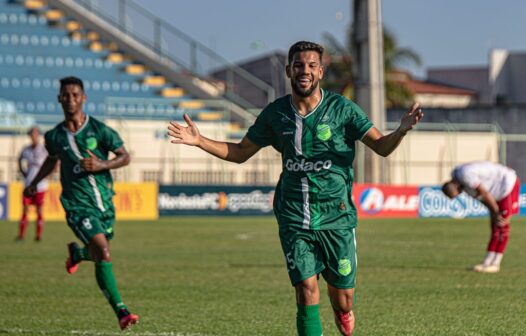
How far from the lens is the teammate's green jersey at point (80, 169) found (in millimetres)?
10148

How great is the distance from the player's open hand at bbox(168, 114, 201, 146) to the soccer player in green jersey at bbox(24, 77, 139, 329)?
2.37m

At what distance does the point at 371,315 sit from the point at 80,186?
10.1 feet

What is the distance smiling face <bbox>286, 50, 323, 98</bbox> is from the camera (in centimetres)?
741

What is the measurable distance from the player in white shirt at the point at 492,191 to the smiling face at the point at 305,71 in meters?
7.78

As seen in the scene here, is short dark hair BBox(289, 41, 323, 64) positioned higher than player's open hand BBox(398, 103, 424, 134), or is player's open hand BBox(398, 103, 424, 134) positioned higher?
short dark hair BBox(289, 41, 323, 64)

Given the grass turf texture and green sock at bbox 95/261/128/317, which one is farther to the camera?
the grass turf texture

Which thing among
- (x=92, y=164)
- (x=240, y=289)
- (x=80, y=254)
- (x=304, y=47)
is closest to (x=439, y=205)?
(x=240, y=289)

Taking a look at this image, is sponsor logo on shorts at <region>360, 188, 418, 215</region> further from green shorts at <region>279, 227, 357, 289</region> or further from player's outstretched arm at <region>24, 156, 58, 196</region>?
green shorts at <region>279, 227, 357, 289</region>

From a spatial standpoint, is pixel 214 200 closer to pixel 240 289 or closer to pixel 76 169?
pixel 240 289

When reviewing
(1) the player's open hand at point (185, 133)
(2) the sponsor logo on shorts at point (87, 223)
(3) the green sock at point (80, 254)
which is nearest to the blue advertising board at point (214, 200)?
(3) the green sock at point (80, 254)

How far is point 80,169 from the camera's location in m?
10.1

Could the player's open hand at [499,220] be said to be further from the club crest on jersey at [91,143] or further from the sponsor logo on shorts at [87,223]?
the sponsor logo on shorts at [87,223]

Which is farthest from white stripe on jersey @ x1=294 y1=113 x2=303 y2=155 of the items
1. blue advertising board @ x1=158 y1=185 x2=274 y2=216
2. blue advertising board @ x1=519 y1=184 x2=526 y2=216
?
blue advertising board @ x1=519 y1=184 x2=526 y2=216

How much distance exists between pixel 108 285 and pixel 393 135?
341 centimetres
